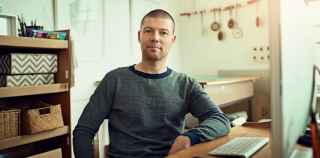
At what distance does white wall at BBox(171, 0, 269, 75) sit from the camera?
3932mm

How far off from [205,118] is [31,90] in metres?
1.04

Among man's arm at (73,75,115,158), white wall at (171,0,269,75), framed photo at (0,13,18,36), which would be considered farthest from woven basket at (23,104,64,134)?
white wall at (171,0,269,75)

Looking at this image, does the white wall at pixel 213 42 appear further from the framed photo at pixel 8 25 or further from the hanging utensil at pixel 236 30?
the framed photo at pixel 8 25

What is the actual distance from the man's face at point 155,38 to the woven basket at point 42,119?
2.70 feet

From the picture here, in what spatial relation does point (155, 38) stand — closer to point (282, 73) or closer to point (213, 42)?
point (282, 73)

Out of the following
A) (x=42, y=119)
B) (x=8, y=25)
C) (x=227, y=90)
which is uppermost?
(x=8, y=25)

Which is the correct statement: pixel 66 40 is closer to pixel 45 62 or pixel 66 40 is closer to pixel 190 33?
pixel 45 62

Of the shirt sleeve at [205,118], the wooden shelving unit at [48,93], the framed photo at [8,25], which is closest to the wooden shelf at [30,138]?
the wooden shelving unit at [48,93]

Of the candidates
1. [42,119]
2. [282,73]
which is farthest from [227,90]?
[282,73]

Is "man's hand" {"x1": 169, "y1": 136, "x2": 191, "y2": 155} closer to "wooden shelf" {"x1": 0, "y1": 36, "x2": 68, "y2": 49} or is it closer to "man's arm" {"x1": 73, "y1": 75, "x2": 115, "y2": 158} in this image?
"man's arm" {"x1": 73, "y1": 75, "x2": 115, "y2": 158}

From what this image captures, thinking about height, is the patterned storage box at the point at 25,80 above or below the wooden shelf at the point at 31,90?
above

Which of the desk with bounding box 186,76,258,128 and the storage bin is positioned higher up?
the desk with bounding box 186,76,258,128

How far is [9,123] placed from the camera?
1768mm

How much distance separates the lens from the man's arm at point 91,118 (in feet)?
4.16
